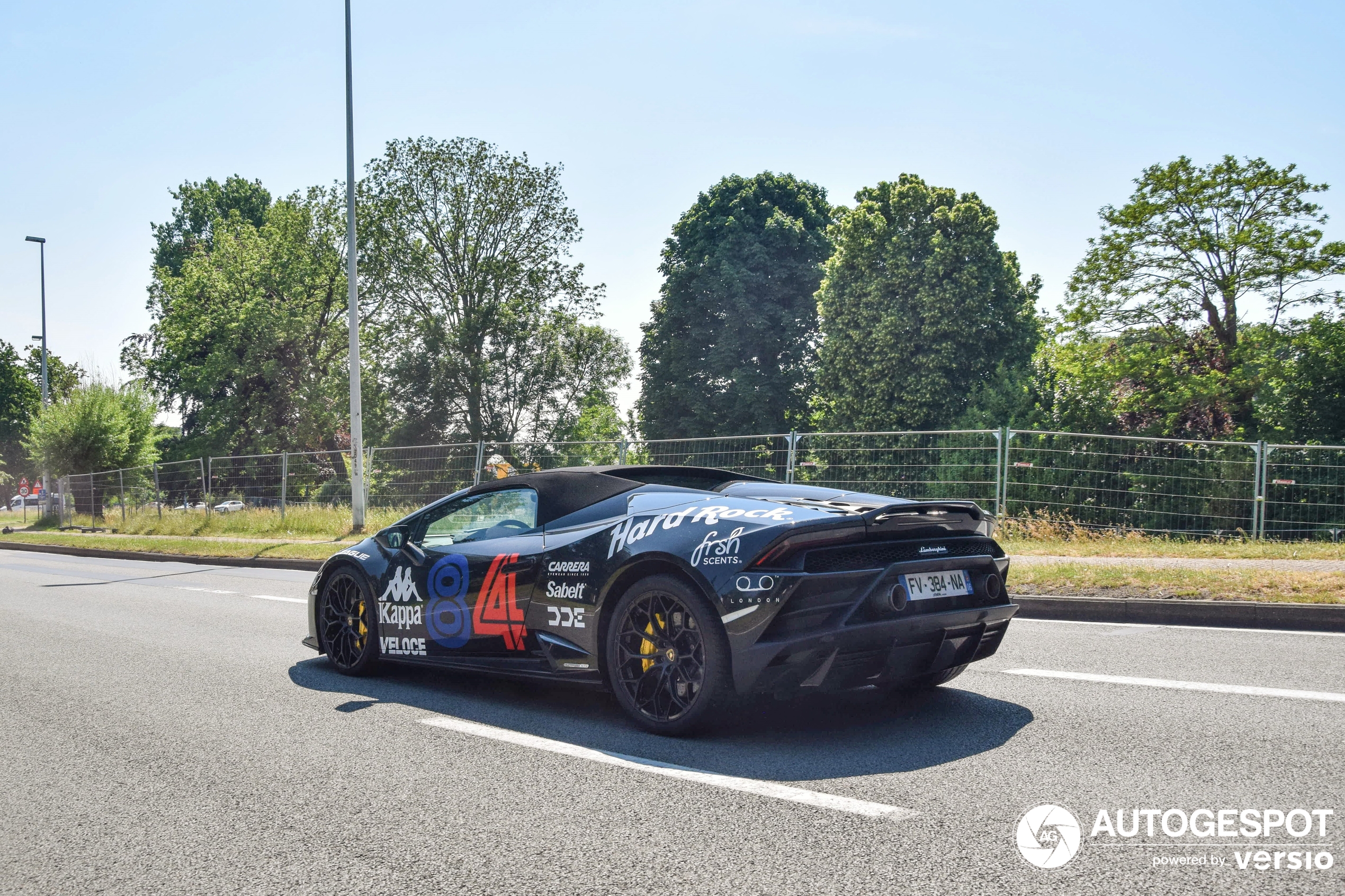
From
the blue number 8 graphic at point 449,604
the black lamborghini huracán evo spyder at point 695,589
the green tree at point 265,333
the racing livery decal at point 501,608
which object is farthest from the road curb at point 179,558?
the green tree at point 265,333

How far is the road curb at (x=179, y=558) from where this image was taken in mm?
16703

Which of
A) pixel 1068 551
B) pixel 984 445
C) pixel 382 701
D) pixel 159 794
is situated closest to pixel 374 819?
pixel 159 794

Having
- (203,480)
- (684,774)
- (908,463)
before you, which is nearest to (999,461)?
(908,463)

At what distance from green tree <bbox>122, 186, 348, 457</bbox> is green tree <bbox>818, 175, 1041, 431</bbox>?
24163 mm

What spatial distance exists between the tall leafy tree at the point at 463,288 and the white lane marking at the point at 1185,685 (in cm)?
3574

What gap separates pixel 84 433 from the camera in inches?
1411

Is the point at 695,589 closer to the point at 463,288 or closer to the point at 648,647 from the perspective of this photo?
the point at 648,647

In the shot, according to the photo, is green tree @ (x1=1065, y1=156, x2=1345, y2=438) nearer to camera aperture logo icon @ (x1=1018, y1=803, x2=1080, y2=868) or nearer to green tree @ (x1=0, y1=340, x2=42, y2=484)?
camera aperture logo icon @ (x1=1018, y1=803, x2=1080, y2=868)

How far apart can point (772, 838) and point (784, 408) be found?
35194mm

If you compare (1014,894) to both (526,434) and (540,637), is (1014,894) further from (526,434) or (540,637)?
(526,434)

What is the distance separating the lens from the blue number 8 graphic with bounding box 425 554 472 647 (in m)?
5.66

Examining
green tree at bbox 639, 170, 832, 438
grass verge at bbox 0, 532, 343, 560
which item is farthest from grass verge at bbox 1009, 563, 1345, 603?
green tree at bbox 639, 170, 832, 438

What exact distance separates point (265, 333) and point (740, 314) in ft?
72.9

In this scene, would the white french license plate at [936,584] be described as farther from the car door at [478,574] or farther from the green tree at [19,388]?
the green tree at [19,388]
